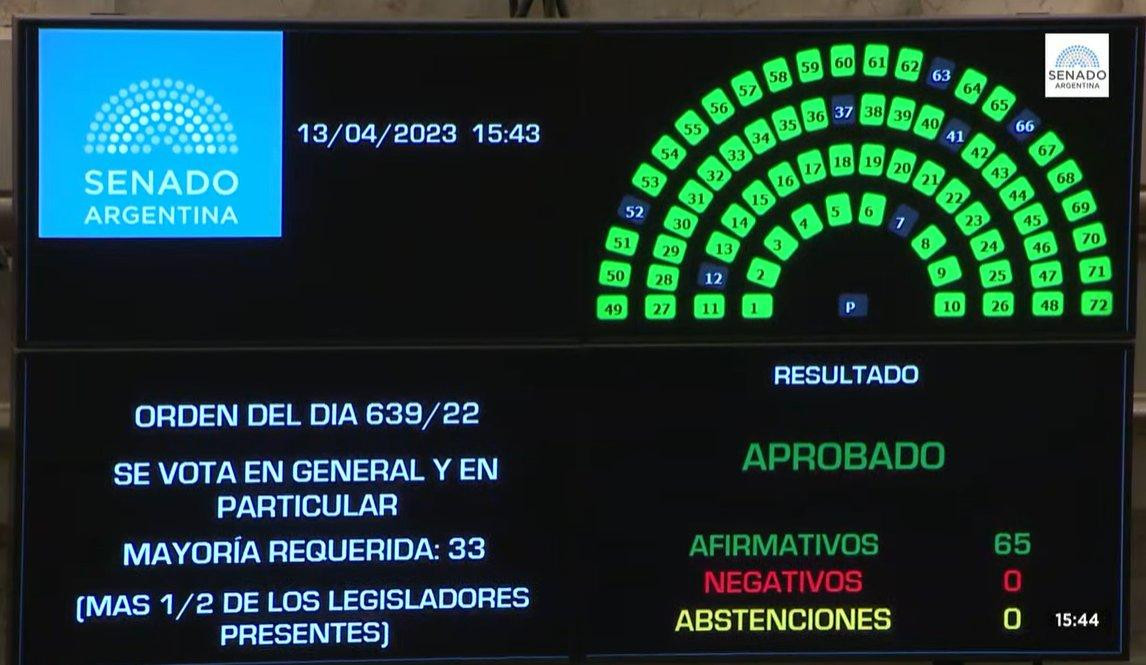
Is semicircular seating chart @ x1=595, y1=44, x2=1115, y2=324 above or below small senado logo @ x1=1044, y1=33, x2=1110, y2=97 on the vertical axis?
below

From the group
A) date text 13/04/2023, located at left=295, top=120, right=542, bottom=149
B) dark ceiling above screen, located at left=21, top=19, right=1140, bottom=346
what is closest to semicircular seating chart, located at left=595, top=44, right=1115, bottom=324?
dark ceiling above screen, located at left=21, top=19, right=1140, bottom=346

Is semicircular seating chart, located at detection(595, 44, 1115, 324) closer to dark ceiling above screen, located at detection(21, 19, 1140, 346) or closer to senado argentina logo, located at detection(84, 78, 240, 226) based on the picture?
dark ceiling above screen, located at detection(21, 19, 1140, 346)

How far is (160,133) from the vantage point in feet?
13.3

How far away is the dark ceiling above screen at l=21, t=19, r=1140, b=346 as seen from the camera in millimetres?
4066

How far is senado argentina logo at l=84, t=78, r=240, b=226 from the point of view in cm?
404

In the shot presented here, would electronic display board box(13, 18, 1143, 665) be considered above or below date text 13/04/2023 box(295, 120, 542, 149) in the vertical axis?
below

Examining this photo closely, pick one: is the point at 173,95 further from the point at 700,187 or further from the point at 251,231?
the point at 700,187

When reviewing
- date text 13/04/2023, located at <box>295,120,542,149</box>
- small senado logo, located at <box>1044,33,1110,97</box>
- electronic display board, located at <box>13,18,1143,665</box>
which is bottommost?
electronic display board, located at <box>13,18,1143,665</box>

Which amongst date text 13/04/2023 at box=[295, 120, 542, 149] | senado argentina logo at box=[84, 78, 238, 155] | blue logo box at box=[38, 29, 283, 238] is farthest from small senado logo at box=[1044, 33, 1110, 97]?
senado argentina logo at box=[84, 78, 238, 155]

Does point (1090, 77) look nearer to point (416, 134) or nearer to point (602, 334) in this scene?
point (602, 334)

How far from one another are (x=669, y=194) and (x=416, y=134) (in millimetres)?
502

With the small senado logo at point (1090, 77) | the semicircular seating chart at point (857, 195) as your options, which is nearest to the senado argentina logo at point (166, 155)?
the semicircular seating chart at point (857, 195)

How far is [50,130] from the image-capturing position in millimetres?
4020

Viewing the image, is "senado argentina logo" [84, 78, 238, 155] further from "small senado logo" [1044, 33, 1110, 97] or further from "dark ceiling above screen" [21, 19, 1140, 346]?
"small senado logo" [1044, 33, 1110, 97]
